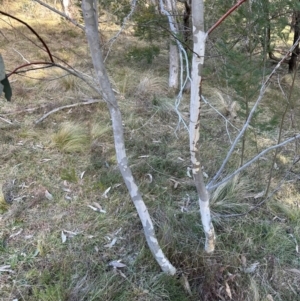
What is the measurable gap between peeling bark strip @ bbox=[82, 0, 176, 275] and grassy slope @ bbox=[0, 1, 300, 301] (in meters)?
0.16

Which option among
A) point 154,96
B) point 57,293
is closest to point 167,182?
point 57,293

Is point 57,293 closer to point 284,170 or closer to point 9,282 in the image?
point 9,282

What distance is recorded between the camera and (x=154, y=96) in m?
4.02

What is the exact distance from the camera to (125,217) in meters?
2.12

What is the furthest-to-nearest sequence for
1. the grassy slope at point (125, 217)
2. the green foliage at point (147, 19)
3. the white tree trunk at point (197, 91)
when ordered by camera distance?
the green foliage at point (147, 19), the grassy slope at point (125, 217), the white tree trunk at point (197, 91)

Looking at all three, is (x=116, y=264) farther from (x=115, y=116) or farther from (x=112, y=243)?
(x=115, y=116)

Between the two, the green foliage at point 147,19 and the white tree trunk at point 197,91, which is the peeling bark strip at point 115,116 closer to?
the white tree trunk at point 197,91

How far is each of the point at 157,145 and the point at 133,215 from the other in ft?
3.34

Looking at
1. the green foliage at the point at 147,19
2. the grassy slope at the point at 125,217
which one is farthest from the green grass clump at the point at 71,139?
the green foliage at the point at 147,19

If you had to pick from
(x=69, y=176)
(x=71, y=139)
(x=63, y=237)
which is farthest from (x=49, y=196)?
(x=71, y=139)

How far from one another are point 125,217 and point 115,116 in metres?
1.01

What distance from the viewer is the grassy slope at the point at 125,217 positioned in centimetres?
168

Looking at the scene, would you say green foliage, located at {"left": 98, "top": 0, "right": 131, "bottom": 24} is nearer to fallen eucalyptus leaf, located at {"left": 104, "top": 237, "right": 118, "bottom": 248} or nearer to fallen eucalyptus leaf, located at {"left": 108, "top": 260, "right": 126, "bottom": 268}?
fallen eucalyptus leaf, located at {"left": 104, "top": 237, "right": 118, "bottom": 248}

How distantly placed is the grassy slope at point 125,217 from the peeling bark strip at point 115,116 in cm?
16
